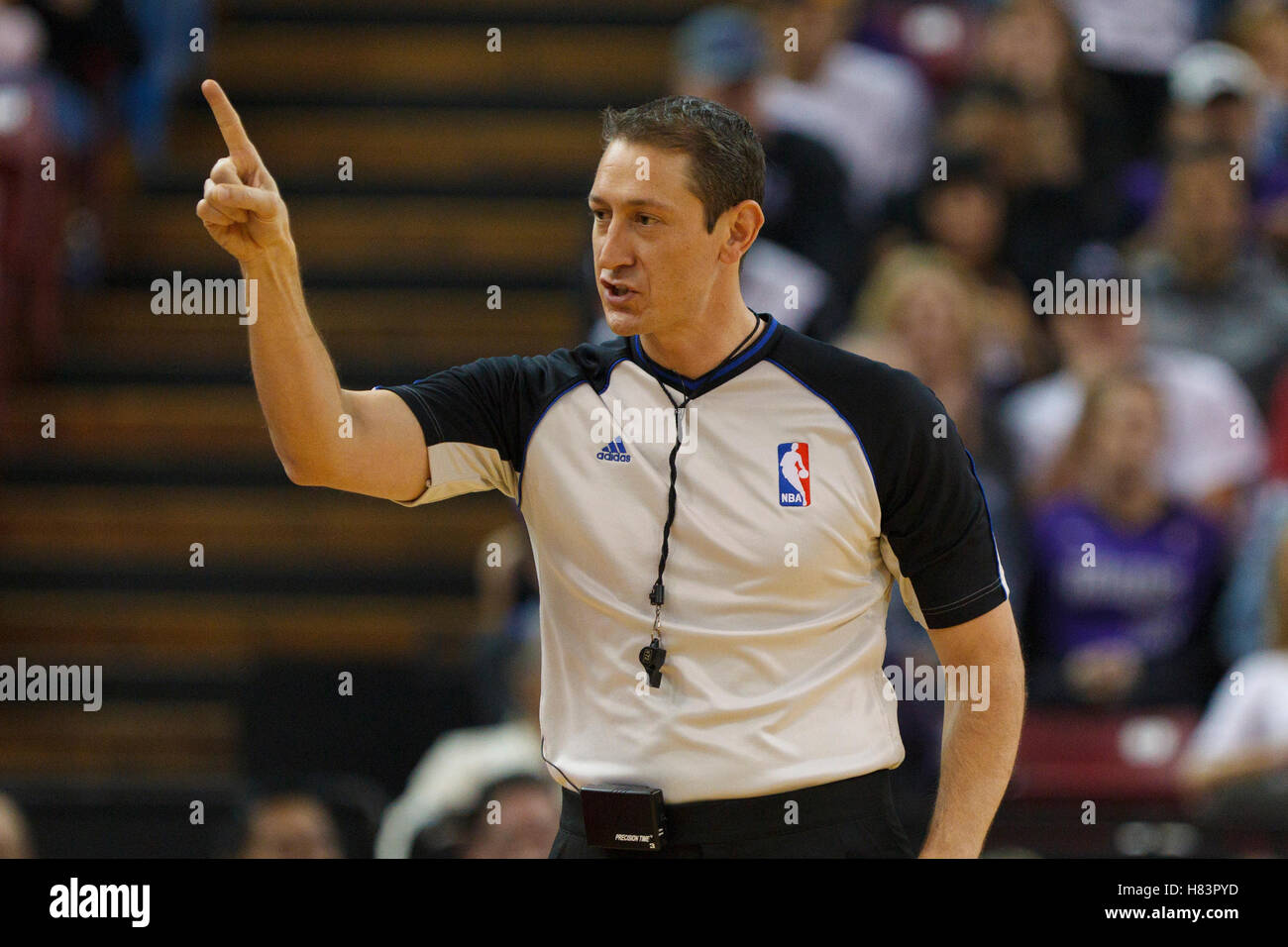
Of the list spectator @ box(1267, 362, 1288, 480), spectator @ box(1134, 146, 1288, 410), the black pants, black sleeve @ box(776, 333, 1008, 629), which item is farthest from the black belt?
spectator @ box(1134, 146, 1288, 410)

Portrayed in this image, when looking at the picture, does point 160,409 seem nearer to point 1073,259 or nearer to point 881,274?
point 881,274

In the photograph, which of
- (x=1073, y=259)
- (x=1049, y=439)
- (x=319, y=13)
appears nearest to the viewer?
(x=1049, y=439)

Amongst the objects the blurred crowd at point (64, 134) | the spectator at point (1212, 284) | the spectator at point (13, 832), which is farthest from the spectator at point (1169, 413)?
the blurred crowd at point (64, 134)

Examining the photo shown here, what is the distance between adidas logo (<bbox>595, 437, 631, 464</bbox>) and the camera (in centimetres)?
283

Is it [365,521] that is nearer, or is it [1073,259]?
[1073,259]

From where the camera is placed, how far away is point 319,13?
8.57 metres

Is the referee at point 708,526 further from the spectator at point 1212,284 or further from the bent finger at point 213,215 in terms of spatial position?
the spectator at point 1212,284

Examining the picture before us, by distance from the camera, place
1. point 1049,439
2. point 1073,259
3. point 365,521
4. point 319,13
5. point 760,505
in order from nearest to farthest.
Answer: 1. point 760,505
2. point 1049,439
3. point 1073,259
4. point 365,521
5. point 319,13

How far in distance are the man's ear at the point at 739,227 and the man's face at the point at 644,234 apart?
7cm

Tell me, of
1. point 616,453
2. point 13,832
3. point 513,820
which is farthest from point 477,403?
point 13,832

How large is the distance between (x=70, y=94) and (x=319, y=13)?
1393 millimetres

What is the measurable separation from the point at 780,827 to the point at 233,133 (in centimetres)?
125

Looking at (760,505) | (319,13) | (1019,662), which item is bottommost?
(1019,662)

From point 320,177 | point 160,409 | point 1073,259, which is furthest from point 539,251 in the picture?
point 1073,259
